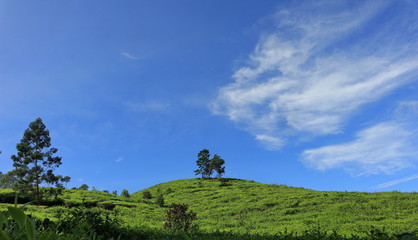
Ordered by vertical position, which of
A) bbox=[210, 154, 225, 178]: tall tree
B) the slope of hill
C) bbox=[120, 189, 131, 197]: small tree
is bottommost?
the slope of hill

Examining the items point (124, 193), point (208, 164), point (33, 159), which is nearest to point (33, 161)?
point (33, 159)

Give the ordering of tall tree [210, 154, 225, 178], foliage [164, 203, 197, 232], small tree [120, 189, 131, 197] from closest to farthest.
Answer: foliage [164, 203, 197, 232], small tree [120, 189, 131, 197], tall tree [210, 154, 225, 178]

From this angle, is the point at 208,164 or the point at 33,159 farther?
the point at 208,164

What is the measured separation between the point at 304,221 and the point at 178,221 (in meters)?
11.2

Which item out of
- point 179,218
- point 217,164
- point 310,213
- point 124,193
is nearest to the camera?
point 179,218

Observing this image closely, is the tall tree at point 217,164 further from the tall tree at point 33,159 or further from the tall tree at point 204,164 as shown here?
the tall tree at point 33,159

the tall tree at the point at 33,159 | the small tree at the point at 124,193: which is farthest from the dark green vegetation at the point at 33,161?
the small tree at the point at 124,193

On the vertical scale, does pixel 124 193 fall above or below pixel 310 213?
above

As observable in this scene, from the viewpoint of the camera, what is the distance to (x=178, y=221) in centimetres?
1778

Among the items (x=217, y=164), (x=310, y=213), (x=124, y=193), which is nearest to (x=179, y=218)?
(x=310, y=213)

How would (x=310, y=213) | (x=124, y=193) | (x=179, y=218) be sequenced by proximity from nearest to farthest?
(x=179, y=218), (x=310, y=213), (x=124, y=193)

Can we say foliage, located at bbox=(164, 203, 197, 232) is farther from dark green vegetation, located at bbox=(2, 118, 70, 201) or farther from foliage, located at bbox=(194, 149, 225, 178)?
foliage, located at bbox=(194, 149, 225, 178)

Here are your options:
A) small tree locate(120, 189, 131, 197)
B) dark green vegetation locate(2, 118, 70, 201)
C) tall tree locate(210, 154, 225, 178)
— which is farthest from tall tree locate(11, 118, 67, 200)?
tall tree locate(210, 154, 225, 178)

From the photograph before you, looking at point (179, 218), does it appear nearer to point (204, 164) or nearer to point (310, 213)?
point (310, 213)
